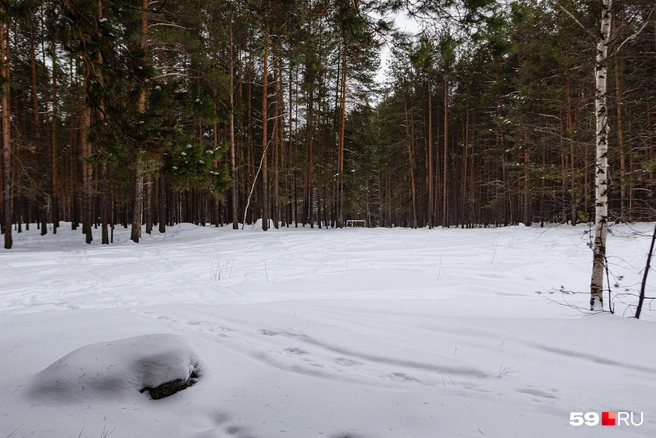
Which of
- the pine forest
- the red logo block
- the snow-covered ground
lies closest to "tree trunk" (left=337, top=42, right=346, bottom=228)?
the pine forest

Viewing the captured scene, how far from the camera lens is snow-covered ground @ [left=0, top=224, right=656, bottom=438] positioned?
1894 mm

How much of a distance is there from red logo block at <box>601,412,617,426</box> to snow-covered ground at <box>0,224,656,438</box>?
47 millimetres

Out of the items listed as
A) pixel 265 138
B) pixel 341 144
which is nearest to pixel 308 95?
pixel 341 144

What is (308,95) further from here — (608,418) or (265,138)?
(608,418)

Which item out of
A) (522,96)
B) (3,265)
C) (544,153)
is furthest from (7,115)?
(544,153)

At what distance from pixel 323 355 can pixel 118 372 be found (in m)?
1.62

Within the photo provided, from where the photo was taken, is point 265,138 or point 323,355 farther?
point 265,138

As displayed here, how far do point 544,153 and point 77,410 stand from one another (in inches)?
881

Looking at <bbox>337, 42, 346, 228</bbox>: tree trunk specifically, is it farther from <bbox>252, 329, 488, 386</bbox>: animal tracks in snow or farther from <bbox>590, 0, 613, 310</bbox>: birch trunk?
<bbox>252, 329, 488, 386</bbox>: animal tracks in snow

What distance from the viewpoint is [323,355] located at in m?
2.89

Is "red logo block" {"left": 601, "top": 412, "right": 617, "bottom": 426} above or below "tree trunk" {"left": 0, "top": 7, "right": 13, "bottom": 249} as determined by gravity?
below

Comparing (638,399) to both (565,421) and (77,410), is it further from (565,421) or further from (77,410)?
(77,410)

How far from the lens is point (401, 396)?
86.0 inches

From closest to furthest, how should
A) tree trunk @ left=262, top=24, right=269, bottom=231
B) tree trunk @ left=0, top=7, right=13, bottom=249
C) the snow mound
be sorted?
the snow mound, tree trunk @ left=0, top=7, right=13, bottom=249, tree trunk @ left=262, top=24, right=269, bottom=231
